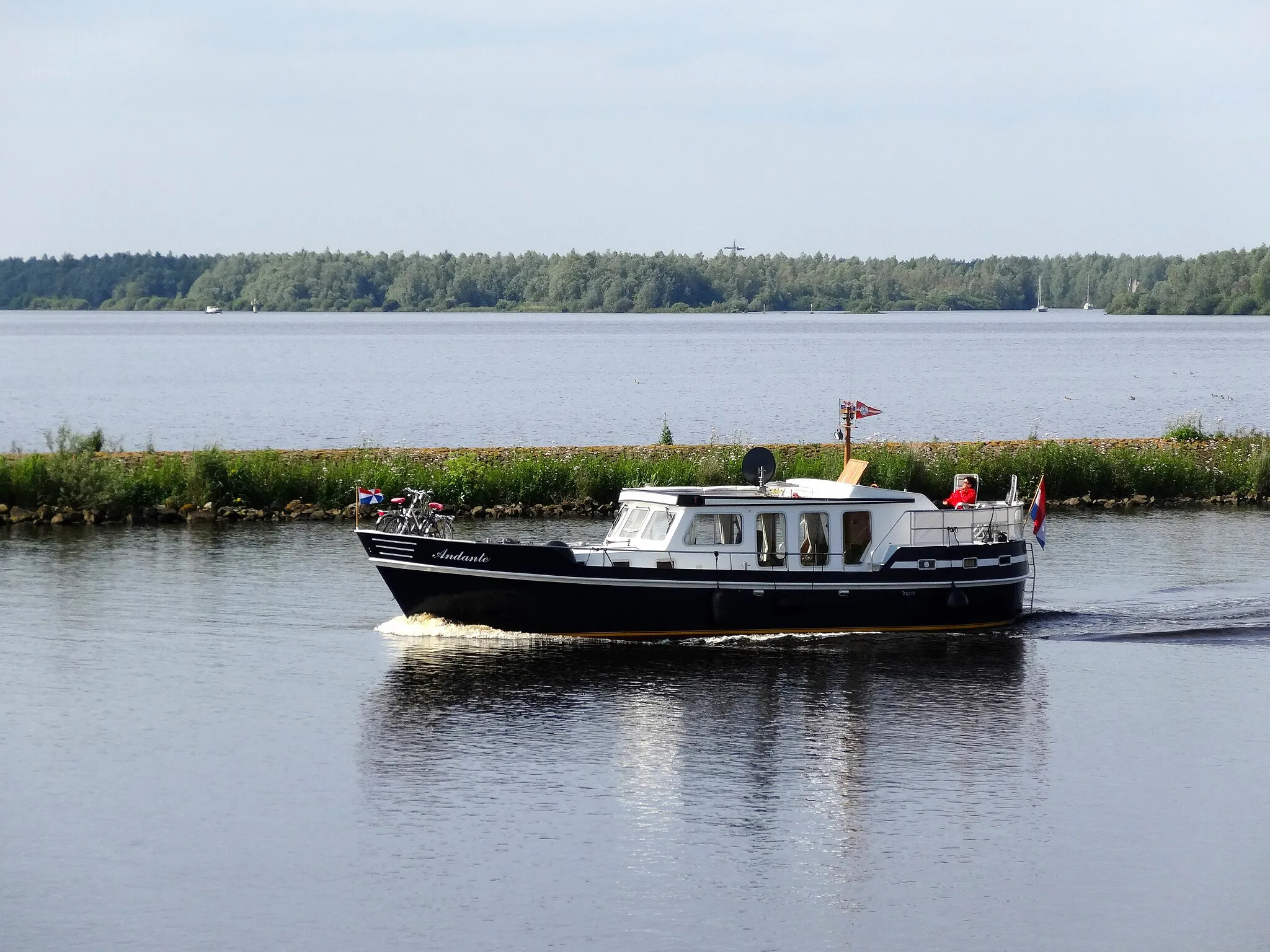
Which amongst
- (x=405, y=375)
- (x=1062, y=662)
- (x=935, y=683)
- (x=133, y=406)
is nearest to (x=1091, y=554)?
(x=1062, y=662)

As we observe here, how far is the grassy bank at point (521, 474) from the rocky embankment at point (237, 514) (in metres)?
0.24

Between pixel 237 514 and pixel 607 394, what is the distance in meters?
71.9

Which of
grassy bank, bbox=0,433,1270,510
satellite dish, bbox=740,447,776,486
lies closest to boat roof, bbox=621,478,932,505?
satellite dish, bbox=740,447,776,486

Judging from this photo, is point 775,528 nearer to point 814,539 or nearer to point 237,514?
point 814,539

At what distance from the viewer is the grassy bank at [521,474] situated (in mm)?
46219

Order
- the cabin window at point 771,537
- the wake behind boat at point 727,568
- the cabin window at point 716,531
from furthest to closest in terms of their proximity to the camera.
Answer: the cabin window at point 771,537, the cabin window at point 716,531, the wake behind boat at point 727,568

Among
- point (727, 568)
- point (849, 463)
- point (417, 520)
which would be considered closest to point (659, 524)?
point (727, 568)

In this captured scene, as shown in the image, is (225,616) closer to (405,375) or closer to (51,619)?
(51,619)

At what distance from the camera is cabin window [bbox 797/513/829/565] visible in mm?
29938

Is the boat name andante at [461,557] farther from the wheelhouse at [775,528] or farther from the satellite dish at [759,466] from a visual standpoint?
the satellite dish at [759,466]

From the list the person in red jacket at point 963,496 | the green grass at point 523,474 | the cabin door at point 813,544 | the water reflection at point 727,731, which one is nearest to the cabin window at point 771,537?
the cabin door at point 813,544

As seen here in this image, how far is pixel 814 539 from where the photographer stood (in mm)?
30016

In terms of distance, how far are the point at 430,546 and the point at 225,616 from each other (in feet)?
17.8

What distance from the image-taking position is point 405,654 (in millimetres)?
28781
